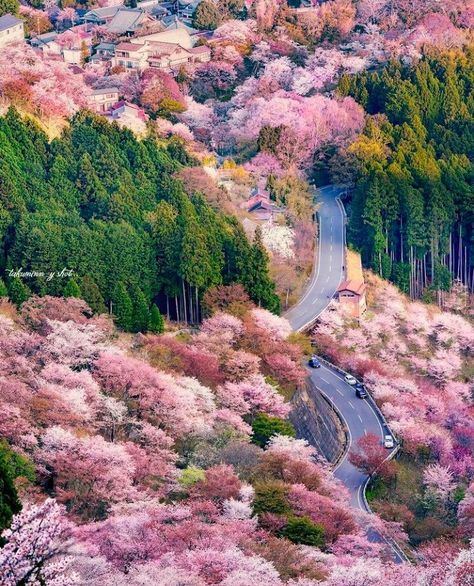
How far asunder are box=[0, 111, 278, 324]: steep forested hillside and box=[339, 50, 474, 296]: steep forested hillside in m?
10.3

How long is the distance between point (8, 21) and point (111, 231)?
104 ft

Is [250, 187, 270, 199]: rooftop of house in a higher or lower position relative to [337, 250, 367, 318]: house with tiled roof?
higher

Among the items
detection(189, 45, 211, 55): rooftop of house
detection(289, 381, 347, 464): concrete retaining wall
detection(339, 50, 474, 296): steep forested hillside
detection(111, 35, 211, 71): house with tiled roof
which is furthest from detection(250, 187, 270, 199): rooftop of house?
detection(189, 45, 211, 55): rooftop of house

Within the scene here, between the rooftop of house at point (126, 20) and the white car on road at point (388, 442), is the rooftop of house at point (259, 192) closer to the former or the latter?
the white car on road at point (388, 442)

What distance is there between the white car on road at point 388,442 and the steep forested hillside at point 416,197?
694 inches

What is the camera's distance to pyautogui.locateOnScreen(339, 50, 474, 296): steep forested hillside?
215 ft

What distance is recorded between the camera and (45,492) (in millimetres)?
36281

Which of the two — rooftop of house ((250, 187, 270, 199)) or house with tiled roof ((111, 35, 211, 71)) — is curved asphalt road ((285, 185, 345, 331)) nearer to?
rooftop of house ((250, 187, 270, 199))

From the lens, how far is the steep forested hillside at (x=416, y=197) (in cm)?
6562

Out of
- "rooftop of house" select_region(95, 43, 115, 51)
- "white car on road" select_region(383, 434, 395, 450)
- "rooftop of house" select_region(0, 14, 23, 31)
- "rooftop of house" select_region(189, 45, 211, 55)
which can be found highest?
"rooftop of house" select_region(0, 14, 23, 31)

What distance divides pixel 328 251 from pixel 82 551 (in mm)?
35927

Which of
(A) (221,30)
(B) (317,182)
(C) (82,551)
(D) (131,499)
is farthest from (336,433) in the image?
(A) (221,30)

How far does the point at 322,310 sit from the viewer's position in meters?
57.9

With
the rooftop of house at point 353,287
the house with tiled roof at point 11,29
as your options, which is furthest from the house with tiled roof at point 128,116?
the rooftop of house at point 353,287
